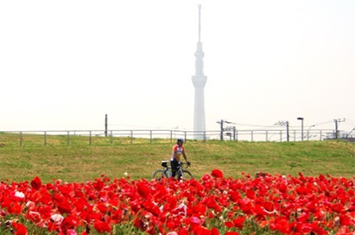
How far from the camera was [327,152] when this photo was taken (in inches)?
1869

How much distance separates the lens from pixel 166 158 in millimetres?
41438

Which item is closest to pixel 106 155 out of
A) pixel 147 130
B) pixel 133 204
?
pixel 147 130

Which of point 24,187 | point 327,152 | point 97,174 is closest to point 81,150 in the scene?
point 97,174

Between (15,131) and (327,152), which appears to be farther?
(15,131)

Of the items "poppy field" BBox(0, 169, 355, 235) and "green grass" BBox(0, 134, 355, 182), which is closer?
"poppy field" BBox(0, 169, 355, 235)

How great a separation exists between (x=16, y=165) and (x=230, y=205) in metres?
30.3

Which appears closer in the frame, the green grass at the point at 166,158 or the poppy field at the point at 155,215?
the poppy field at the point at 155,215

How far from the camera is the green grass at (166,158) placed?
114 feet

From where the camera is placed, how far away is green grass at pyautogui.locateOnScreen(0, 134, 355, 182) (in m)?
34.8

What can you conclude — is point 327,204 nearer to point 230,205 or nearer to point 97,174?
point 230,205

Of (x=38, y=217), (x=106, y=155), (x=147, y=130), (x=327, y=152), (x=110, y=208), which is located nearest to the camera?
(x=38, y=217)

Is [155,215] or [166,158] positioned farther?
[166,158]

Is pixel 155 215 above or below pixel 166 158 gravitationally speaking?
above

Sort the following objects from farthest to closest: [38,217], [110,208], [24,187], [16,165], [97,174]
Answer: [16,165]
[97,174]
[24,187]
[110,208]
[38,217]
